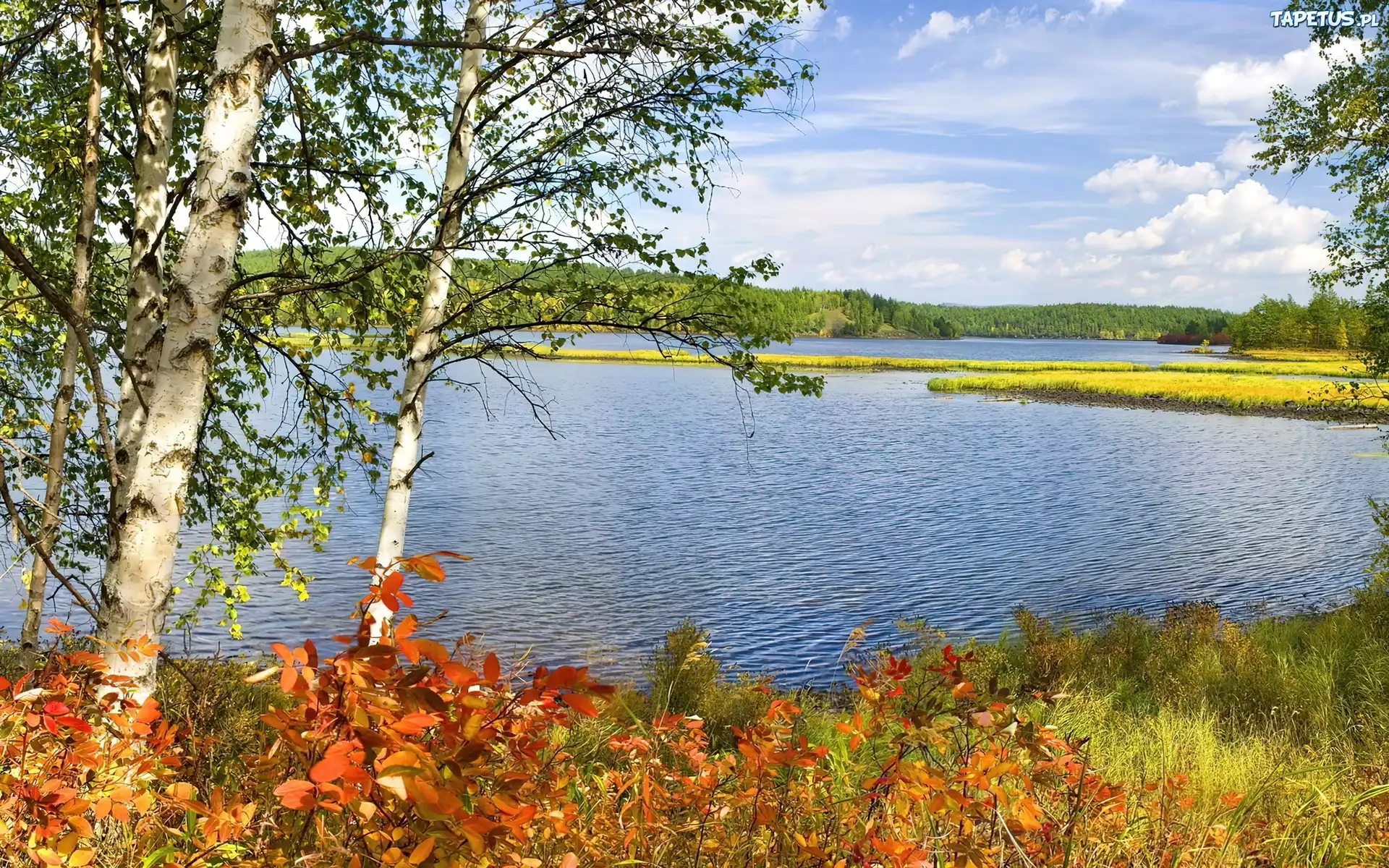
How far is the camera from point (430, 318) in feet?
22.5

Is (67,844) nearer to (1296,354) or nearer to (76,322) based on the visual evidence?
(76,322)

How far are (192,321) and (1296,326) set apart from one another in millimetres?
158526

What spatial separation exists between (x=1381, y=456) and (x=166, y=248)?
44431mm

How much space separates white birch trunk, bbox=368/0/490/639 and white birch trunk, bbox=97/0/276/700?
2626mm

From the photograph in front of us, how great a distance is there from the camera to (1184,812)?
400cm

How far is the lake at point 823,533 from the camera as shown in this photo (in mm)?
14633

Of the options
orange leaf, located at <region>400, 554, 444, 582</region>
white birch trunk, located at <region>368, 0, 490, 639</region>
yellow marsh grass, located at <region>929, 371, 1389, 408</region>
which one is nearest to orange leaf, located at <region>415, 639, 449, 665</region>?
orange leaf, located at <region>400, 554, 444, 582</region>

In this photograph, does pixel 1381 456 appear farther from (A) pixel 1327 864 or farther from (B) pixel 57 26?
(B) pixel 57 26

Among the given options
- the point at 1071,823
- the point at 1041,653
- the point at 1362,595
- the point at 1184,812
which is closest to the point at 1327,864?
the point at 1184,812

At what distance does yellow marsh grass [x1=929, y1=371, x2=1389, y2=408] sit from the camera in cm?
5800

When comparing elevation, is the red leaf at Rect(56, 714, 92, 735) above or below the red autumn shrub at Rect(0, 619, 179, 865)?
Answer: above

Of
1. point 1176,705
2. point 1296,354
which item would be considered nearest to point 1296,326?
point 1296,354

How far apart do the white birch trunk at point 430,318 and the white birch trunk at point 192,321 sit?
8.62 ft

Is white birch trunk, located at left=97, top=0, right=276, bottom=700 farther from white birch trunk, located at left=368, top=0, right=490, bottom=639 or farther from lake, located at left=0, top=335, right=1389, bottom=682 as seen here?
lake, located at left=0, top=335, right=1389, bottom=682
